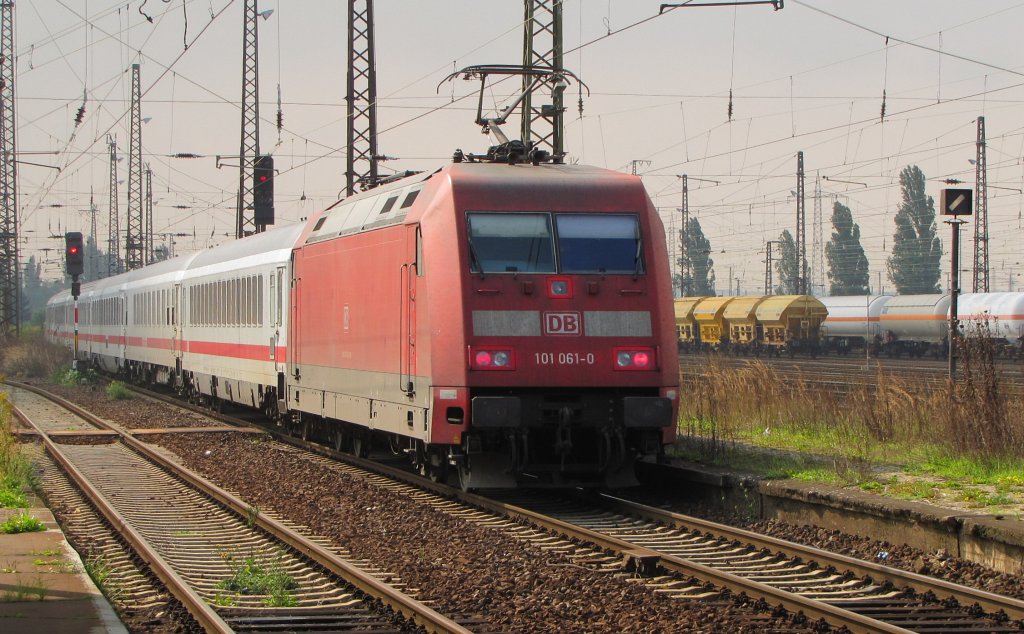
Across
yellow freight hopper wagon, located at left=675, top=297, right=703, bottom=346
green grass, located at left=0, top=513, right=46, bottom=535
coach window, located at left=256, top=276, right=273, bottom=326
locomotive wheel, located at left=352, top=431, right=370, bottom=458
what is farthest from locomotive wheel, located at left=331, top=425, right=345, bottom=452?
yellow freight hopper wagon, located at left=675, top=297, right=703, bottom=346

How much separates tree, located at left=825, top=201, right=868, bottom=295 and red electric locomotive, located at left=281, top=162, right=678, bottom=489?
78.8 metres

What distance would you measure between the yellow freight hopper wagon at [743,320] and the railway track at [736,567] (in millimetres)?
43754

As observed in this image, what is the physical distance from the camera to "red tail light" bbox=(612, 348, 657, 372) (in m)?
12.4

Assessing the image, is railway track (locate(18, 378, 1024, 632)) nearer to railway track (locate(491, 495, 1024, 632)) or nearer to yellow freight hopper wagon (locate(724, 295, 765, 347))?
railway track (locate(491, 495, 1024, 632))

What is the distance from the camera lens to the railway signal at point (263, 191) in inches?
1299

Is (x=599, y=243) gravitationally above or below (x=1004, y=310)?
above

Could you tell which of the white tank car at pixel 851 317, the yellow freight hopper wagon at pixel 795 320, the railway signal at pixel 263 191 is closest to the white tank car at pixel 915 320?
the white tank car at pixel 851 317

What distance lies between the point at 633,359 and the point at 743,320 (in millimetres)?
44702

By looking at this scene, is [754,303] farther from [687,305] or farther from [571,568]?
[571,568]

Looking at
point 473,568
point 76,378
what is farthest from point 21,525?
point 76,378

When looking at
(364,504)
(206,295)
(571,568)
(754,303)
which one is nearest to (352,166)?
(206,295)

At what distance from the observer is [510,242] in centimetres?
1245

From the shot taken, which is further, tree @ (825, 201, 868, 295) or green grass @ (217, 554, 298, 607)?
tree @ (825, 201, 868, 295)

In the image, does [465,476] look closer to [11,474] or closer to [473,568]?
[473,568]
